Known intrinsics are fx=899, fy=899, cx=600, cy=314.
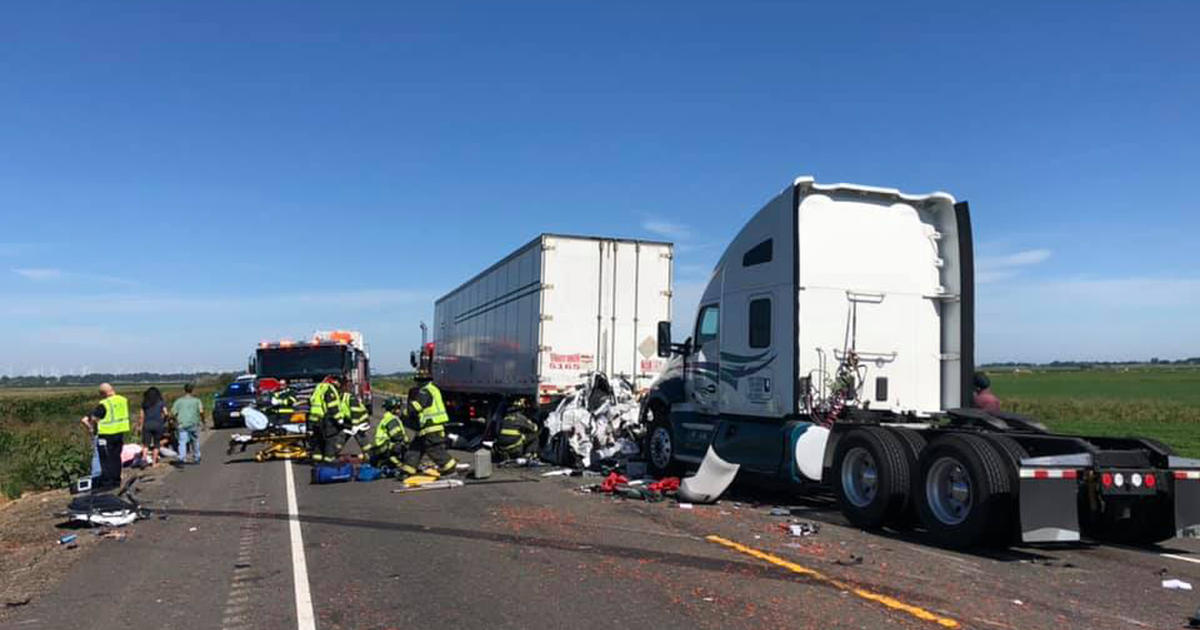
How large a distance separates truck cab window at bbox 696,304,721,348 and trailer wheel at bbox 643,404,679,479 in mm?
1486

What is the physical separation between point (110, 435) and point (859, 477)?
34.2ft

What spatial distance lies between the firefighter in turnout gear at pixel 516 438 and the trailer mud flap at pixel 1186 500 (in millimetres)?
11074

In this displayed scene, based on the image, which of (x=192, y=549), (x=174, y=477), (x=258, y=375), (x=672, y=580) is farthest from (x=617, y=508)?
(x=258, y=375)

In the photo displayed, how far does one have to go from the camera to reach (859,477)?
9.92 metres

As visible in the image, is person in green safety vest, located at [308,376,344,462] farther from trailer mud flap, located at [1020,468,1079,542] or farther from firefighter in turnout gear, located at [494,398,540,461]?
trailer mud flap, located at [1020,468,1079,542]

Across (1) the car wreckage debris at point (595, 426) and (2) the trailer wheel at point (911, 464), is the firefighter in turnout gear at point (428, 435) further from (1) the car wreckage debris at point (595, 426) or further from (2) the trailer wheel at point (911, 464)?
(2) the trailer wheel at point (911, 464)

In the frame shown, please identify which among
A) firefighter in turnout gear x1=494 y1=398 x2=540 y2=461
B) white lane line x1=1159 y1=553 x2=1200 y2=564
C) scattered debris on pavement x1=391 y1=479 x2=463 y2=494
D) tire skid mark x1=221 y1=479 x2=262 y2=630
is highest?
firefighter in turnout gear x1=494 y1=398 x2=540 y2=461

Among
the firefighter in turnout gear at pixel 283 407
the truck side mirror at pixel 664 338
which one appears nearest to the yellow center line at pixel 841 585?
the truck side mirror at pixel 664 338

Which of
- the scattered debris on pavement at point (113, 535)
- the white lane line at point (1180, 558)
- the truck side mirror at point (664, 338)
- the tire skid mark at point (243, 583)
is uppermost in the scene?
the truck side mirror at point (664, 338)

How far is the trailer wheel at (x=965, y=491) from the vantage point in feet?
26.6

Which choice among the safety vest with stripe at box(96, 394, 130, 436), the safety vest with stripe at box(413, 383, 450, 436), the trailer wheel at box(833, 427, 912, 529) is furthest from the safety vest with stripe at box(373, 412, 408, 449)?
the trailer wheel at box(833, 427, 912, 529)

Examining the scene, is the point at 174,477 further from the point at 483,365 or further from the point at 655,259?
the point at 655,259

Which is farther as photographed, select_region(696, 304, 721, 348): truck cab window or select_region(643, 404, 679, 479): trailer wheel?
select_region(643, 404, 679, 479): trailer wheel

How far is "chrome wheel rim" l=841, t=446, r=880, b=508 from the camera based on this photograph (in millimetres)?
9648
